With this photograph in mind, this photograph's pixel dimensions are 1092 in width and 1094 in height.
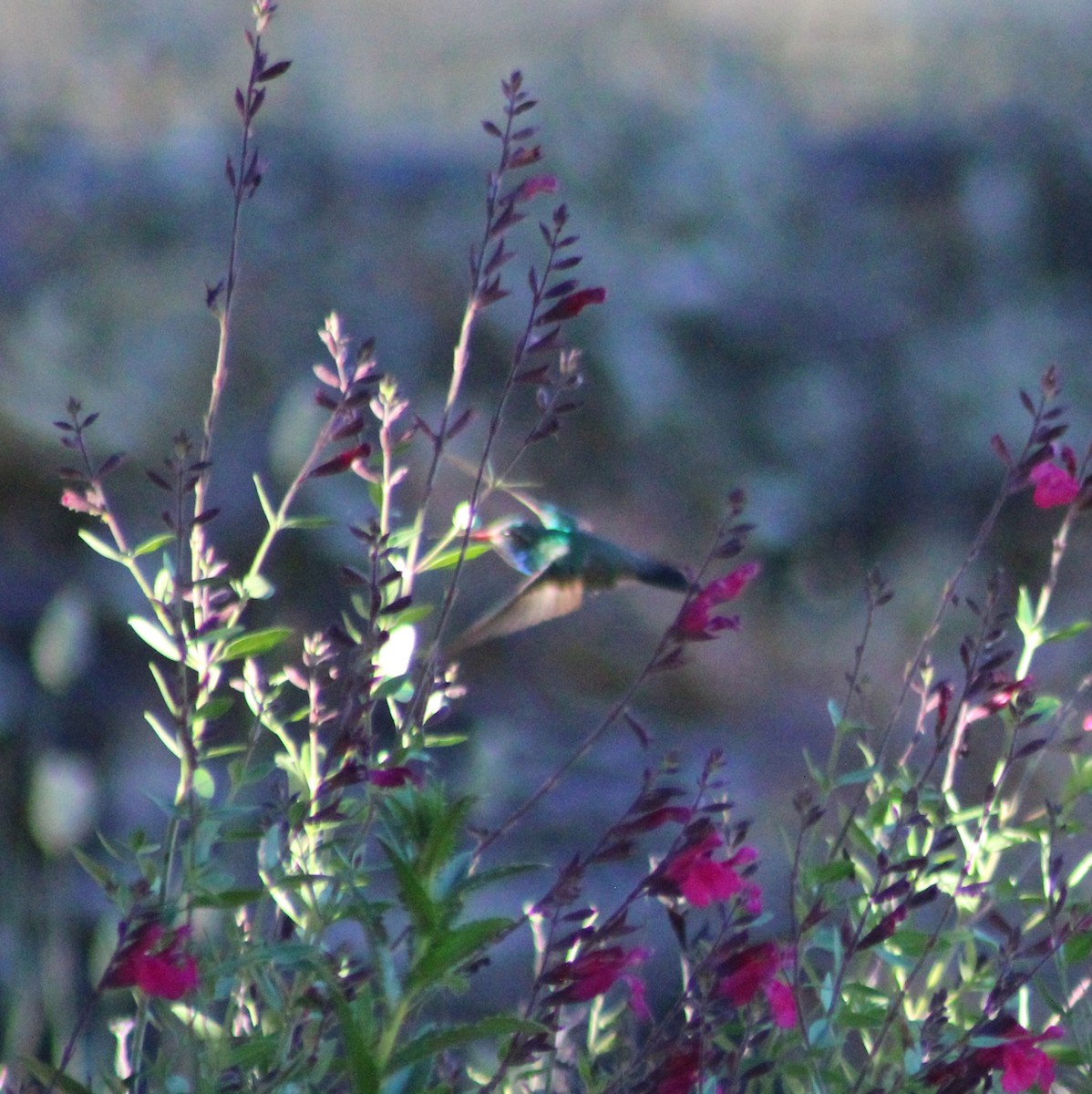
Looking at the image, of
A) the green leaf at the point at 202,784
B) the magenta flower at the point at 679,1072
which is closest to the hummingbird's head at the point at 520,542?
the green leaf at the point at 202,784

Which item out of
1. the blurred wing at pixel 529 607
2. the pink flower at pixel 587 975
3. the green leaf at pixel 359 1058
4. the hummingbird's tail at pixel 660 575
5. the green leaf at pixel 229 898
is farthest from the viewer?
the hummingbird's tail at pixel 660 575

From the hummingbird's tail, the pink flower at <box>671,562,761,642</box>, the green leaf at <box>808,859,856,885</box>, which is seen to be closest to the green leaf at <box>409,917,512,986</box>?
the pink flower at <box>671,562,761,642</box>

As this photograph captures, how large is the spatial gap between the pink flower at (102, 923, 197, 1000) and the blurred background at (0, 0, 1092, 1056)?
305 cm

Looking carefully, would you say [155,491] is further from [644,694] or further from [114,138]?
[114,138]

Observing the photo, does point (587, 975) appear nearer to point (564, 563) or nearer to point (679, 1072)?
point (679, 1072)

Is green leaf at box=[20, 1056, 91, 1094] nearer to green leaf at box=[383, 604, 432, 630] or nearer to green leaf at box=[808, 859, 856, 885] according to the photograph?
green leaf at box=[383, 604, 432, 630]

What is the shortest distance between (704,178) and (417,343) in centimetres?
277

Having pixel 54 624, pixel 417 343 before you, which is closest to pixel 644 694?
pixel 417 343

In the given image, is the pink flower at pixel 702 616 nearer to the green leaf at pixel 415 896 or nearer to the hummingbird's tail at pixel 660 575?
the green leaf at pixel 415 896

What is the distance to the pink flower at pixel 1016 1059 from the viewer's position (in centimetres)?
166

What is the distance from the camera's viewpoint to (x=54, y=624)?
2.12m

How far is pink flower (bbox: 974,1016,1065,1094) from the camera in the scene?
166cm

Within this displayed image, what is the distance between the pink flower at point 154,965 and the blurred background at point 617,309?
3054 millimetres

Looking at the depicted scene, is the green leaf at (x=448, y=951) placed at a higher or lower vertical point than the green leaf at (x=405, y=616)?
lower
